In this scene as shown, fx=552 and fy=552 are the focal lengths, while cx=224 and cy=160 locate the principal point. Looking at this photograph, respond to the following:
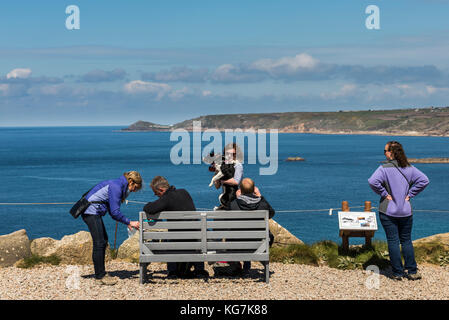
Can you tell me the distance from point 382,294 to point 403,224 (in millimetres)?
1290

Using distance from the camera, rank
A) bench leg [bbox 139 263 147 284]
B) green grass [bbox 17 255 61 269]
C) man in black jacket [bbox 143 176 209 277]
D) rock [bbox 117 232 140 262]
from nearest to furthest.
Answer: man in black jacket [bbox 143 176 209 277]
bench leg [bbox 139 263 147 284]
green grass [bbox 17 255 61 269]
rock [bbox 117 232 140 262]

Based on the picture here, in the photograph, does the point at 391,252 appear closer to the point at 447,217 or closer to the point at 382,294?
the point at 382,294

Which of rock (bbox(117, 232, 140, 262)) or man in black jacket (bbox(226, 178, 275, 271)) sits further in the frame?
rock (bbox(117, 232, 140, 262))

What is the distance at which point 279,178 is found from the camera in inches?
3575

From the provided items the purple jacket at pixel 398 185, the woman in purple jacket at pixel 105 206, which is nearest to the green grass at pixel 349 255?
the purple jacket at pixel 398 185

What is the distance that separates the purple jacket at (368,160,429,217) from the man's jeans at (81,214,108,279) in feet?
12.7

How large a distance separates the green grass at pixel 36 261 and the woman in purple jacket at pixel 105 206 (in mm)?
1757

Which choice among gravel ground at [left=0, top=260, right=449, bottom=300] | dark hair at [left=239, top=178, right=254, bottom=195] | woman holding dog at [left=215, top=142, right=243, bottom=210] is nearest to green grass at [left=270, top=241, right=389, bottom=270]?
gravel ground at [left=0, top=260, right=449, bottom=300]

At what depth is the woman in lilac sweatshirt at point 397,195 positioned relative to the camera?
7.96 m

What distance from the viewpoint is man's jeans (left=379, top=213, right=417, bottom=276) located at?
26.4 feet

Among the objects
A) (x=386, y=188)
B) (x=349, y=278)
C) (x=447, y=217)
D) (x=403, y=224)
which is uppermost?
(x=386, y=188)

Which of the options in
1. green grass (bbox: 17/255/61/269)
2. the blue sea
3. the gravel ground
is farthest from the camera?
the blue sea

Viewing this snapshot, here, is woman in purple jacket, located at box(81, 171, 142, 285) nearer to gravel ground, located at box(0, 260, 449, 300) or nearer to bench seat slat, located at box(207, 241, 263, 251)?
gravel ground, located at box(0, 260, 449, 300)

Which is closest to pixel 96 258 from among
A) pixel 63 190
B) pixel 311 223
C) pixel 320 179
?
pixel 311 223
